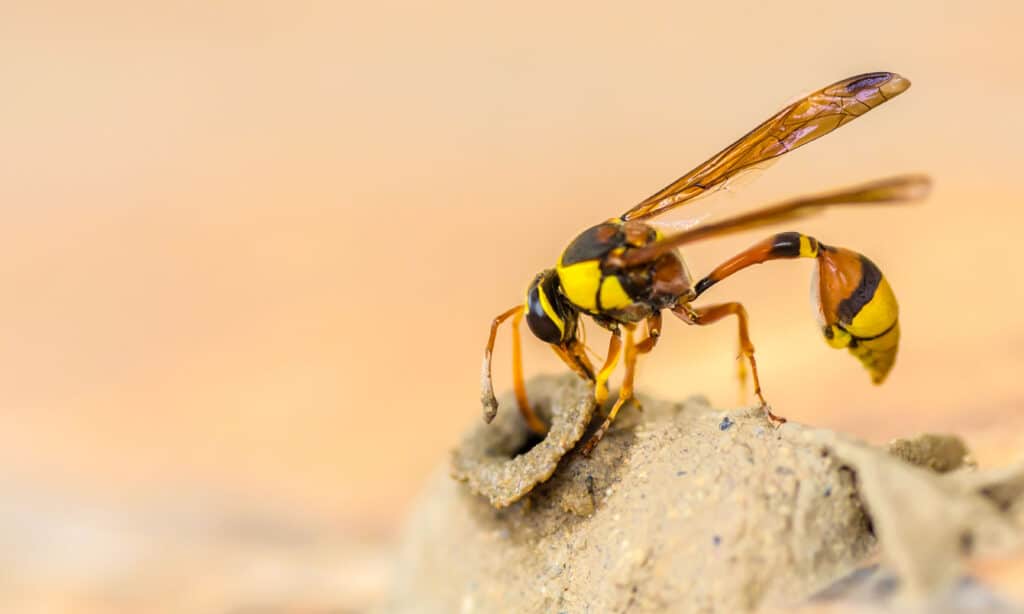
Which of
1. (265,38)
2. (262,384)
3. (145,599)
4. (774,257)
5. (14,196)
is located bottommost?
(774,257)

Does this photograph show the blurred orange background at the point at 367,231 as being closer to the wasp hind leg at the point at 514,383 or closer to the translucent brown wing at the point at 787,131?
the translucent brown wing at the point at 787,131

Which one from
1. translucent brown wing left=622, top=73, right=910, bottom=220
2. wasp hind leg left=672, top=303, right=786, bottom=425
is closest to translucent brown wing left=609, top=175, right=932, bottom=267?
wasp hind leg left=672, top=303, right=786, bottom=425

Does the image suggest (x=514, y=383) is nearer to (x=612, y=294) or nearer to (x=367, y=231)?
(x=612, y=294)

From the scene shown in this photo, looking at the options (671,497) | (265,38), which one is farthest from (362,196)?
(671,497)

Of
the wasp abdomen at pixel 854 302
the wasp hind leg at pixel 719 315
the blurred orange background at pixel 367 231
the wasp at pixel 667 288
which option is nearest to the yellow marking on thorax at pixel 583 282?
the wasp at pixel 667 288

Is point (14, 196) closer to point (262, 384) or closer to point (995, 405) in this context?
point (262, 384)

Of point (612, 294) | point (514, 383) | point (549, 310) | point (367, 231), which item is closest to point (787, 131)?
point (612, 294)

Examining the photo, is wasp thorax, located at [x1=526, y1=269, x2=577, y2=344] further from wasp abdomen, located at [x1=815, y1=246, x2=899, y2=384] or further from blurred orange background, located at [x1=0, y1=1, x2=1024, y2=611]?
wasp abdomen, located at [x1=815, y1=246, x2=899, y2=384]
